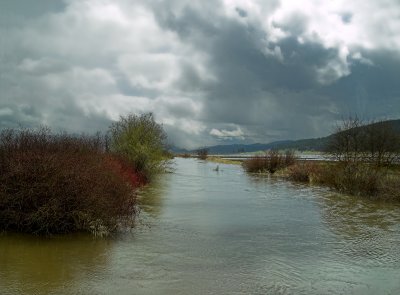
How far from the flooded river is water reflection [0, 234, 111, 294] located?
0.02m

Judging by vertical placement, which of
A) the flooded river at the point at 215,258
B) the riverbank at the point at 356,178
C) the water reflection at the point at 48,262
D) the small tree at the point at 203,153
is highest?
the small tree at the point at 203,153

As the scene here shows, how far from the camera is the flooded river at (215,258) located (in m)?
9.20

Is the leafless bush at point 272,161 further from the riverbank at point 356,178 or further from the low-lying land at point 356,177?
the riverbank at point 356,178

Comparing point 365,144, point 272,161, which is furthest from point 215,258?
point 272,161

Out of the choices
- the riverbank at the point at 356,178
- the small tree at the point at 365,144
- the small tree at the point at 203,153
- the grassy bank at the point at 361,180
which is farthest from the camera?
the small tree at the point at 203,153

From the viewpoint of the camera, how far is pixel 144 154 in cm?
3950

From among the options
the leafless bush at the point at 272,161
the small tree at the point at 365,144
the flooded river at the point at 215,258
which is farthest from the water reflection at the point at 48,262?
the leafless bush at the point at 272,161

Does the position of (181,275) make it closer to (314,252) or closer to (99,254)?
(99,254)

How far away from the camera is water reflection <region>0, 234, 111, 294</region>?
8.90m

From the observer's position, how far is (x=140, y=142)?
40562mm

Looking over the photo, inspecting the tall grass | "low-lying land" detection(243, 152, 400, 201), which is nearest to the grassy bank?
"low-lying land" detection(243, 152, 400, 201)

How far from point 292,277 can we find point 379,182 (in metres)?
22.4

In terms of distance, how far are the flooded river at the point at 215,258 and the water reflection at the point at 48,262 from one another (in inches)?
0.8

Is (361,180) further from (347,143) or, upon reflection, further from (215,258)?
(215,258)
